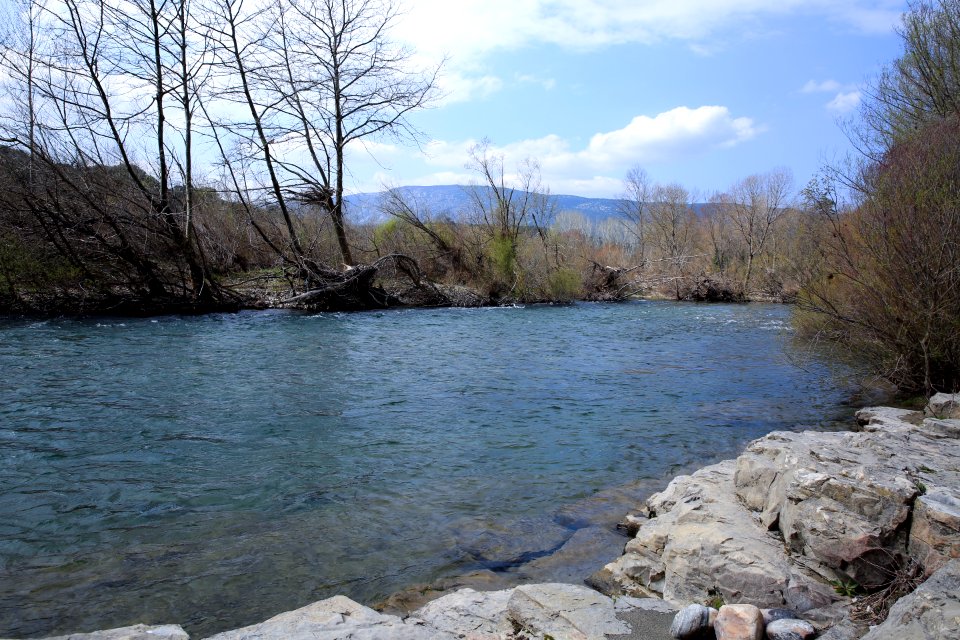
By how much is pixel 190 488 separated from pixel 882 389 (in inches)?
437

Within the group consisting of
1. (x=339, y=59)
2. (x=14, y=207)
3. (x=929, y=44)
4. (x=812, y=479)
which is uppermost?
(x=339, y=59)

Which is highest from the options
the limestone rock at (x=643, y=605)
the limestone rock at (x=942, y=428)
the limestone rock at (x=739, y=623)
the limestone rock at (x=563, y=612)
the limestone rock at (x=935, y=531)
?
the limestone rock at (x=935, y=531)

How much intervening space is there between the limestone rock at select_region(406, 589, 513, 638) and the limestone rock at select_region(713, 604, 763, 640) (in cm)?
116

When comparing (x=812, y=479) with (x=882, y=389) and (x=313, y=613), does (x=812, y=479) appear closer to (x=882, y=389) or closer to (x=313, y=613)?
(x=313, y=613)

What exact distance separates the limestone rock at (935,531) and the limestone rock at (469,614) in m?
2.51

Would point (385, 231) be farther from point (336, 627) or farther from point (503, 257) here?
point (336, 627)

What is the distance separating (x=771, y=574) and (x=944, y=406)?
236 inches

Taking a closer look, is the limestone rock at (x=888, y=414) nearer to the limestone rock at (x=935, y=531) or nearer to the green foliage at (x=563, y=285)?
the limestone rock at (x=935, y=531)

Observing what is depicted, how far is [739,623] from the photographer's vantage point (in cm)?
325

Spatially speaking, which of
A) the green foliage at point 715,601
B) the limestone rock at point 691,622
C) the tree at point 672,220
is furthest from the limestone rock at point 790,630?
the tree at point 672,220

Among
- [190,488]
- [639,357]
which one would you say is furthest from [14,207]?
[639,357]

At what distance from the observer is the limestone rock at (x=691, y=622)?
3.33 m

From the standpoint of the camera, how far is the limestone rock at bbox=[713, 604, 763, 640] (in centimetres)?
320

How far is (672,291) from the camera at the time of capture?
3678 centimetres
